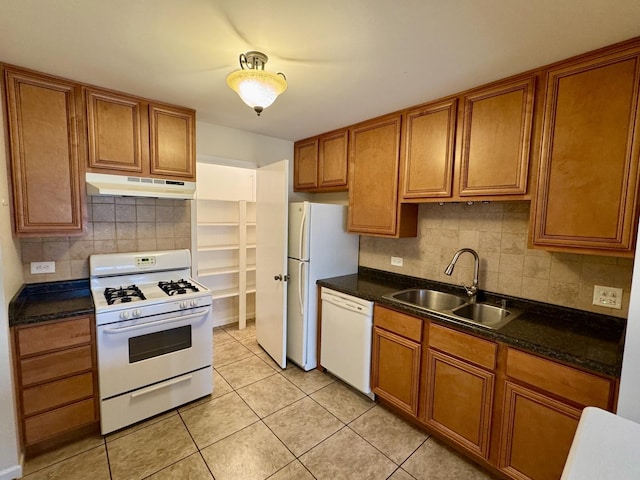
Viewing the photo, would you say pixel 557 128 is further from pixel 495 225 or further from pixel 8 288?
pixel 8 288

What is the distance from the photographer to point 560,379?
1.39 m

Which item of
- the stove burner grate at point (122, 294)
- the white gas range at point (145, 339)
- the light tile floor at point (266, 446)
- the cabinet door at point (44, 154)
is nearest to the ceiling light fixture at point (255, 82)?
the cabinet door at point (44, 154)

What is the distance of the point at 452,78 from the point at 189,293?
229 cm

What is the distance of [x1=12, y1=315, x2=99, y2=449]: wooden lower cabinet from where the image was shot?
1687 mm

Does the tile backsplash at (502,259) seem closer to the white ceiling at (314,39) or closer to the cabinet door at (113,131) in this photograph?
the white ceiling at (314,39)

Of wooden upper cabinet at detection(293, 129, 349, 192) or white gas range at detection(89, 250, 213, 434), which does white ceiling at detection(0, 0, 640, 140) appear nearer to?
wooden upper cabinet at detection(293, 129, 349, 192)

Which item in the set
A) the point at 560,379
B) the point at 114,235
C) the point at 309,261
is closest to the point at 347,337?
the point at 309,261

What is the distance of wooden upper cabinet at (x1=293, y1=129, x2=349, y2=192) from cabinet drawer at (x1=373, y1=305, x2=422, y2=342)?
128cm

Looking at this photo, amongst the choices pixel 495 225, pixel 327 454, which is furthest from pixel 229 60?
pixel 327 454

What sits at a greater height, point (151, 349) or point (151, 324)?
point (151, 324)

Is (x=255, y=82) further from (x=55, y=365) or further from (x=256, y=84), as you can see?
(x=55, y=365)

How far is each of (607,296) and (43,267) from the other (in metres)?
3.66

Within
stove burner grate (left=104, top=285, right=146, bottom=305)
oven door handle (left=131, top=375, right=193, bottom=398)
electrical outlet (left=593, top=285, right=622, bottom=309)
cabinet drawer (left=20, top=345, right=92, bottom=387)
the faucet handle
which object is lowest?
oven door handle (left=131, top=375, right=193, bottom=398)

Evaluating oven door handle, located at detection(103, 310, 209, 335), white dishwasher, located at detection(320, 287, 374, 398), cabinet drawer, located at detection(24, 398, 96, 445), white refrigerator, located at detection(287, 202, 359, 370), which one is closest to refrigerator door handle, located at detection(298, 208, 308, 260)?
white refrigerator, located at detection(287, 202, 359, 370)
